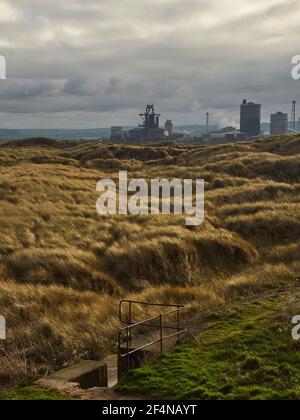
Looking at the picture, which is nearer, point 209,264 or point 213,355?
point 213,355

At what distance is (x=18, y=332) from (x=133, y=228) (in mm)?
9977

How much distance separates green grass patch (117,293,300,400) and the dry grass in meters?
2.04

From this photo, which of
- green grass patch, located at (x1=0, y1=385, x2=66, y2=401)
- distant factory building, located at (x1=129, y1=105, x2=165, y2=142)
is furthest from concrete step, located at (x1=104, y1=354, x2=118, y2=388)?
distant factory building, located at (x1=129, y1=105, x2=165, y2=142)

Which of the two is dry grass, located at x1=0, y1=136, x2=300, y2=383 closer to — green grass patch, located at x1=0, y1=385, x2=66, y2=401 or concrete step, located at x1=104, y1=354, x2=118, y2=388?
concrete step, located at x1=104, y1=354, x2=118, y2=388

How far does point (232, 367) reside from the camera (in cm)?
770

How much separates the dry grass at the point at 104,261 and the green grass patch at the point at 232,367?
80.3 inches

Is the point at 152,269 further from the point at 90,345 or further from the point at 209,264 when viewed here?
the point at 90,345

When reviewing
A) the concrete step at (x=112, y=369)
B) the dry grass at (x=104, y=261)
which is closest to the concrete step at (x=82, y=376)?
the concrete step at (x=112, y=369)

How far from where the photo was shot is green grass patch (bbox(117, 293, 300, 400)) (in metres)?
6.83

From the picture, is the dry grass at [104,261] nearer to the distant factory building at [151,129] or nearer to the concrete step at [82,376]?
the concrete step at [82,376]

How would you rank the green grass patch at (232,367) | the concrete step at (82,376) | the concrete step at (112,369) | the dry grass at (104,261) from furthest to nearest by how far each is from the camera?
the dry grass at (104,261) → the concrete step at (112,369) → the concrete step at (82,376) → the green grass patch at (232,367)

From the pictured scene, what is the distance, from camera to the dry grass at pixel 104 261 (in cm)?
1041

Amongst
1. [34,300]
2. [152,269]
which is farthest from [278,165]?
[34,300]

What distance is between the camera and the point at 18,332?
10484 mm
